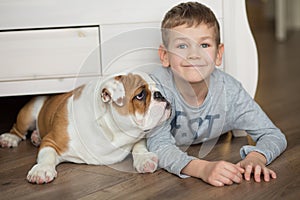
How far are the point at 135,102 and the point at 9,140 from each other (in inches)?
22.2

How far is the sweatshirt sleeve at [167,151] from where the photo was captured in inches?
54.8

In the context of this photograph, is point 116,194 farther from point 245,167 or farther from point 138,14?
point 138,14

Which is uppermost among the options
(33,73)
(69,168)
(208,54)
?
(208,54)

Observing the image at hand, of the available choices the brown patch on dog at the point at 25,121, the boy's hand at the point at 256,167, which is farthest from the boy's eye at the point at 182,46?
the brown patch on dog at the point at 25,121

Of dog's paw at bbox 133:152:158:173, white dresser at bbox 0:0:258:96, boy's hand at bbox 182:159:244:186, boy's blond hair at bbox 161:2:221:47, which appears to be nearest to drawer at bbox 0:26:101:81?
white dresser at bbox 0:0:258:96

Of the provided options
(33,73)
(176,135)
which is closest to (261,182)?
(176,135)

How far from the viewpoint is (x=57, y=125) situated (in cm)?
151

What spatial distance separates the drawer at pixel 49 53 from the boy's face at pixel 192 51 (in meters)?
0.29

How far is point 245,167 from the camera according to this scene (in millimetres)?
1368

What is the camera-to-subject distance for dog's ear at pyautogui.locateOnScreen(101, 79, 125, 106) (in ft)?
4.50

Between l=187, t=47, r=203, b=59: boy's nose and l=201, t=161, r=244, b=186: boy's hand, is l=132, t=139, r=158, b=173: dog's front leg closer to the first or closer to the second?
l=201, t=161, r=244, b=186: boy's hand

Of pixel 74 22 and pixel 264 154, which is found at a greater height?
pixel 74 22

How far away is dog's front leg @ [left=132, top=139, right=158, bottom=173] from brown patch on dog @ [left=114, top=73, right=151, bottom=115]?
0.13 m

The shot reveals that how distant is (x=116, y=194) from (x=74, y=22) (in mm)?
628
